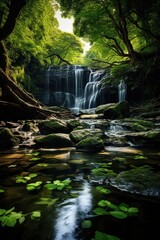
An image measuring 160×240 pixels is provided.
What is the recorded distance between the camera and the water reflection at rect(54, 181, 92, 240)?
1.70 meters

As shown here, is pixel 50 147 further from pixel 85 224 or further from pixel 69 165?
pixel 85 224

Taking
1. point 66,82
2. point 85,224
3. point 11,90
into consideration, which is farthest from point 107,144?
point 66,82

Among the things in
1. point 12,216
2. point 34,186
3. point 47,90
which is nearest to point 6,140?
point 34,186

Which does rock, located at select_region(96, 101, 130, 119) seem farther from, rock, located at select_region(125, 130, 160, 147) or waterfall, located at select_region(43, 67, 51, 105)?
waterfall, located at select_region(43, 67, 51, 105)

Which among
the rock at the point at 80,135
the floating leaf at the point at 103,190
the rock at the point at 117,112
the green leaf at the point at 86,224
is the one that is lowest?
the green leaf at the point at 86,224

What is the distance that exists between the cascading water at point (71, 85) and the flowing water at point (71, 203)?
53.4ft

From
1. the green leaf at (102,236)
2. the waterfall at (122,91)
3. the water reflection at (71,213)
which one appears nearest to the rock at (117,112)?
the waterfall at (122,91)

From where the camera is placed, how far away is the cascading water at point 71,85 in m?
20.5

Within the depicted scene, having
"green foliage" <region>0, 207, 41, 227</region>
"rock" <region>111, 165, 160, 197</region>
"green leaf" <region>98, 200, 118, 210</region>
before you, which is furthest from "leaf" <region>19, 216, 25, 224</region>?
"rock" <region>111, 165, 160, 197</region>

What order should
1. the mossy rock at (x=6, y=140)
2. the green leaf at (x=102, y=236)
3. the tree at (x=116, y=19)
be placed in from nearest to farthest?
1. the green leaf at (x=102, y=236)
2. the mossy rock at (x=6, y=140)
3. the tree at (x=116, y=19)

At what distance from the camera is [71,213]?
2.03m

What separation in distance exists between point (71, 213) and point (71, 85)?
69.5ft

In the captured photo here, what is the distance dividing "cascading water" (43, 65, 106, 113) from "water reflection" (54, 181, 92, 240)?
17363mm

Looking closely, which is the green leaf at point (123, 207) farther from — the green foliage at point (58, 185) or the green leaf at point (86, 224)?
the green foliage at point (58, 185)
